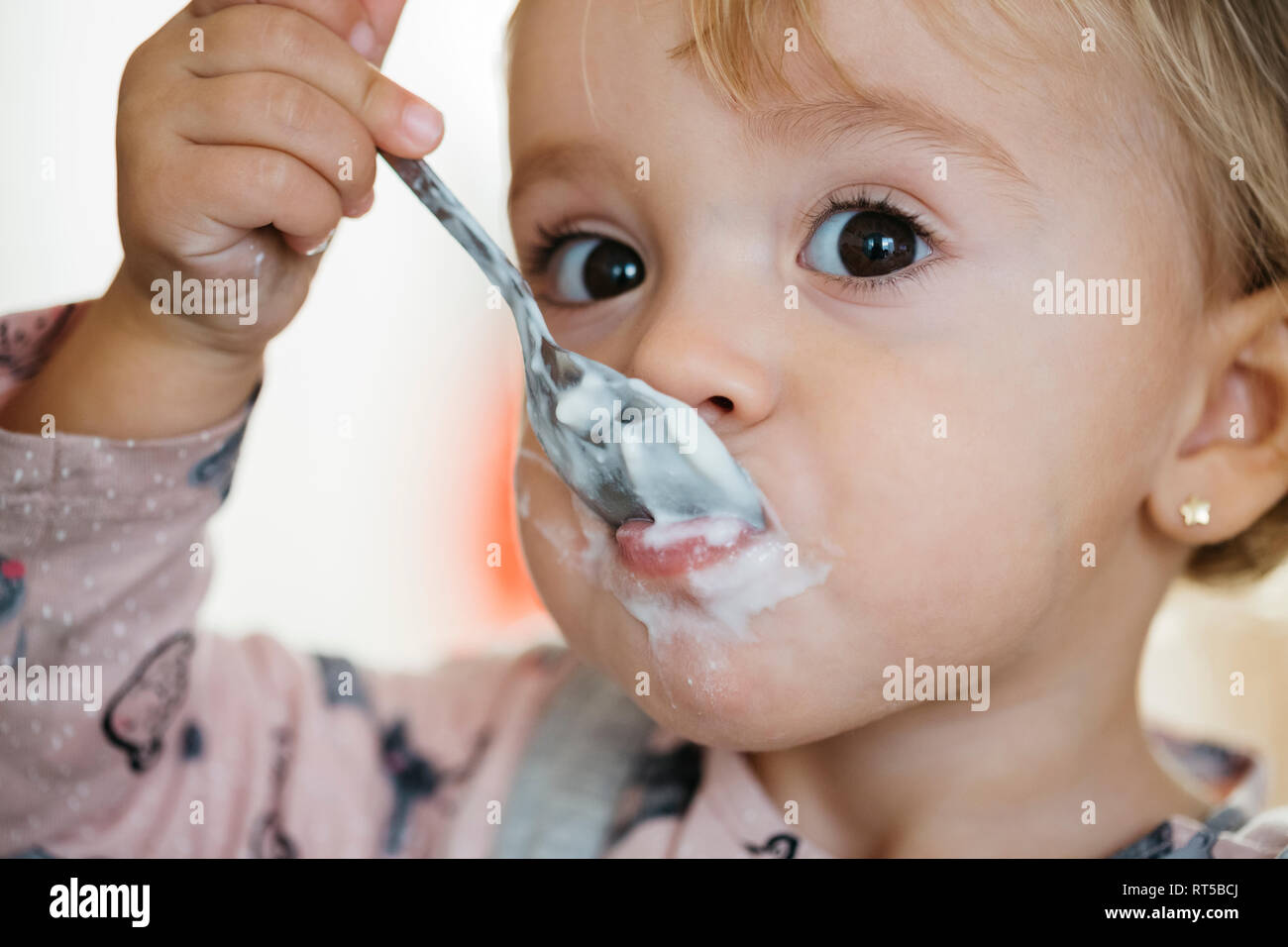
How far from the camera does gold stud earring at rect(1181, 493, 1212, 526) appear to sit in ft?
2.48

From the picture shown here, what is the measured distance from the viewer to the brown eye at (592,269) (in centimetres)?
75

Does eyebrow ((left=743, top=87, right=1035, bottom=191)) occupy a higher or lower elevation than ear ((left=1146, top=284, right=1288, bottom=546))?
higher

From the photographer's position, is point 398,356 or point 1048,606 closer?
point 1048,606

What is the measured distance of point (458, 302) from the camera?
168 cm

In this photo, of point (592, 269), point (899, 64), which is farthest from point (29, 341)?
point (899, 64)

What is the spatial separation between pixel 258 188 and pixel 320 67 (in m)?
0.08

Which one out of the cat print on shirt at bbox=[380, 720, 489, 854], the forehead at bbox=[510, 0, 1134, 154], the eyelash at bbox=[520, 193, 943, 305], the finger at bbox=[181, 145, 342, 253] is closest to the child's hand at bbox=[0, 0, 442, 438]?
the finger at bbox=[181, 145, 342, 253]

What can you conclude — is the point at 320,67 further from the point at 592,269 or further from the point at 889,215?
the point at 889,215

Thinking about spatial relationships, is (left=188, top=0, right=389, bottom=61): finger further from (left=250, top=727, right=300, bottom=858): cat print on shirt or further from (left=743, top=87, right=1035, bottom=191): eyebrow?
(left=250, top=727, right=300, bottom=858): cat print on shirt

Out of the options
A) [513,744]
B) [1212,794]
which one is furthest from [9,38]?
[1212,794]

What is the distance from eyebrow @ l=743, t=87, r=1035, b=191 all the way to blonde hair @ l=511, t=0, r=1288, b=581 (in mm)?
12

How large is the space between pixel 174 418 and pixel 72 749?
0.82ft

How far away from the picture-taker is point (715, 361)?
604 millimetres

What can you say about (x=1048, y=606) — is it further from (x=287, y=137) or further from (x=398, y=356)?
(x=398, y=356)
